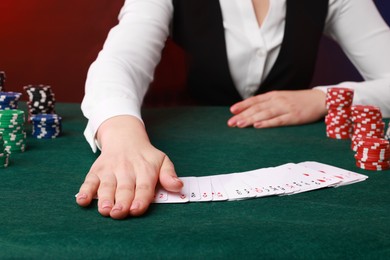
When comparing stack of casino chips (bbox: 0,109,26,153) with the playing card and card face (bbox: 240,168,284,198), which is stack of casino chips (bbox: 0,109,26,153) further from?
card face (bbox: 240,168,284,198)

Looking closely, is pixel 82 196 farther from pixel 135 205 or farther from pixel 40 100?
pixel 40 100

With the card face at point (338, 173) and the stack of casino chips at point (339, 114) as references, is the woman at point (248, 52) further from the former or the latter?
the card face at point (338, 173)

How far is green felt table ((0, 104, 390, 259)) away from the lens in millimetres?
1013

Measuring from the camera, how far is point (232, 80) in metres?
2.73

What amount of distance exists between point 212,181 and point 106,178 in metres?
0.27

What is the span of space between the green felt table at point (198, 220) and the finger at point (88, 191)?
0.06 feet

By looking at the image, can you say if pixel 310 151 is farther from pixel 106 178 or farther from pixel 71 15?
pixel 71 15

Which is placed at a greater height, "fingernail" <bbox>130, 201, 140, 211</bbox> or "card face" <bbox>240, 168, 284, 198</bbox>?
"fingernail" <bbox>130, 201, 140, 211</bbox>

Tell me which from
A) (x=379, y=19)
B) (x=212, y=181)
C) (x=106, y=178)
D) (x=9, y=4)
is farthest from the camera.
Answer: (x=9, y=4)

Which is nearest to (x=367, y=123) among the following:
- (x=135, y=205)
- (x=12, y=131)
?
(x=135, y=205)

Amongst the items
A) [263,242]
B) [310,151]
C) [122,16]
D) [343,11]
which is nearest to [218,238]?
[263,242]

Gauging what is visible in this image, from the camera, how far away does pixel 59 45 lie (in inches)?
133

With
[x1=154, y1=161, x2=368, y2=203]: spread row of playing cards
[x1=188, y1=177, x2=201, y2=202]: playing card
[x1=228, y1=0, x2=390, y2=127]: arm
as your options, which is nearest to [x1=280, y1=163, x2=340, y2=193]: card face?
[x1=154, y1=161, x2=368, y2=203]: spread row of playing cards

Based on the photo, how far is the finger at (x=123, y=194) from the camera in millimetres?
1153
